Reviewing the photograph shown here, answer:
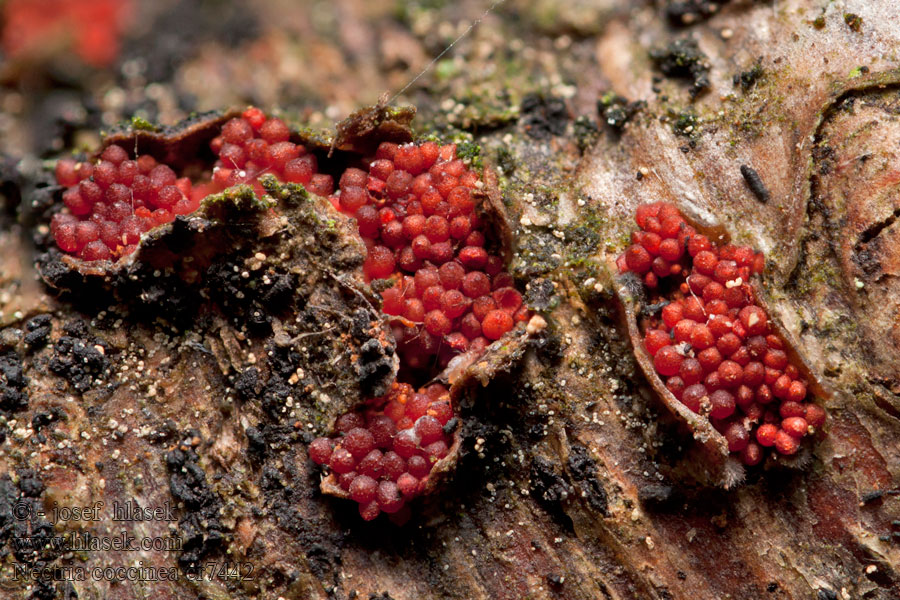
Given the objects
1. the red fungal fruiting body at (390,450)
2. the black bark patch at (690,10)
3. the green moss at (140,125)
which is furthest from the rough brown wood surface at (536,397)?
the green moss at (140,125)

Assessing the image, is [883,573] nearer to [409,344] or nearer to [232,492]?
[409,344]

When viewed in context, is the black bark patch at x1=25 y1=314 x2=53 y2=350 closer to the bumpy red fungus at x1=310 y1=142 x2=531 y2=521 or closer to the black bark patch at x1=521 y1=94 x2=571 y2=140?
the bumpy red fungus at x1=310 y1=142 x2=531 y2=521

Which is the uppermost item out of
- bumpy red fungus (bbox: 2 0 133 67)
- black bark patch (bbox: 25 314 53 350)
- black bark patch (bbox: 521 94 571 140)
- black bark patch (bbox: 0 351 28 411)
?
black bark patch (bbox: 521 94 571 140)

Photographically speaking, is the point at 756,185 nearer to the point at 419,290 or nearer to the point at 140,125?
the point at 419,290

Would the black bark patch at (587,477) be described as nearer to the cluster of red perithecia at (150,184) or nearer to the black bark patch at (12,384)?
the cluster of red perithecia at (150,184)

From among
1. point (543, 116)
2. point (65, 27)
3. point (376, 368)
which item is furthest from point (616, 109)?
point (65, 27)

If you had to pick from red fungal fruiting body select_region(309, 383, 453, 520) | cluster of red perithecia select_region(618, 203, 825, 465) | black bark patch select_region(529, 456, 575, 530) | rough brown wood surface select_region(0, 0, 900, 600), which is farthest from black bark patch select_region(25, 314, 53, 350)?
cluster of red perithecia select_region(618, 203, 825, 465)
